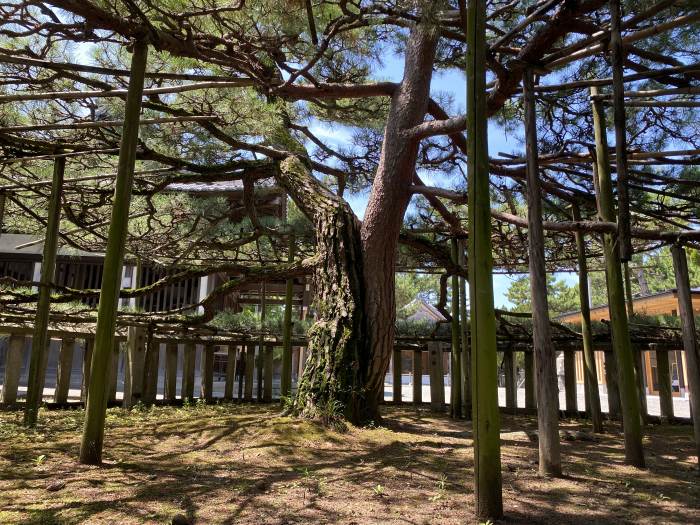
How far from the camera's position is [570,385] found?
23.7 feet

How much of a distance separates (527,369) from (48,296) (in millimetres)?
6288

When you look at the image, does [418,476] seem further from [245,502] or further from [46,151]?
[46,151]

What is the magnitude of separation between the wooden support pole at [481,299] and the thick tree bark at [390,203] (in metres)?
2.44

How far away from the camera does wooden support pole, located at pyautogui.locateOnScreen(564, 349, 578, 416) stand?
281 inches

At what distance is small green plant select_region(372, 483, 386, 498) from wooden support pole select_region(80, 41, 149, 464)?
1.67 m

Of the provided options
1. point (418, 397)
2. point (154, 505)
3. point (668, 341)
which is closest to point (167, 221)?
point (418, 397)

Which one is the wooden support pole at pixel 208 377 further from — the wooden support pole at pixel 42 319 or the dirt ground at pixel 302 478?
the wooden support pole at pixel 42 319

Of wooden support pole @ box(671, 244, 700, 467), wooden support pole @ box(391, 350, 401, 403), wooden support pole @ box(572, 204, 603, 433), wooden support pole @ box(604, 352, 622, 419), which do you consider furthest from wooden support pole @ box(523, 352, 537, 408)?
wooden support pole @ box(671, 244, 700, 467)

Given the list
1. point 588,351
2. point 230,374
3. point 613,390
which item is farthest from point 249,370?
point 613,390

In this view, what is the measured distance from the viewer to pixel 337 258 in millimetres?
4883

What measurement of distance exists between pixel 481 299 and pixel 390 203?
2.92 meters

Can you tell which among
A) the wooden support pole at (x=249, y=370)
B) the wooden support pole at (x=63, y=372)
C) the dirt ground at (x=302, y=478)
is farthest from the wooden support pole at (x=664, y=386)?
the wooden support pole at (x=63, y=372)

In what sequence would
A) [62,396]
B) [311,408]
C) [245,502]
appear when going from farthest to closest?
[62,396] < [311,408] < [245,502]

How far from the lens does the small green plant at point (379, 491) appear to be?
266cm
